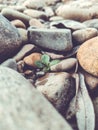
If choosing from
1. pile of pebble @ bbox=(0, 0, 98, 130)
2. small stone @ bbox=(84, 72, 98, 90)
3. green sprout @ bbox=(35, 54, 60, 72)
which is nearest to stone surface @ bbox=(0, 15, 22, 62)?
pile of pebble @ bbox=(0, 0, 98, 130)

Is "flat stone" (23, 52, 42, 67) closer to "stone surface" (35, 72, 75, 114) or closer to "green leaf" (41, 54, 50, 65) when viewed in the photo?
"green leaf" (41, 54, 50, 65)

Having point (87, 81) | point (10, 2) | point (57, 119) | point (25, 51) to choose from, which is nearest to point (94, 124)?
point (87, 81)

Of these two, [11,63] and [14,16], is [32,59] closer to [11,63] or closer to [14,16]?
[11,63]

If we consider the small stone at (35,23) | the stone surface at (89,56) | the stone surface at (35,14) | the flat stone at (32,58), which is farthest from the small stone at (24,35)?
the stone surface at (35,14)

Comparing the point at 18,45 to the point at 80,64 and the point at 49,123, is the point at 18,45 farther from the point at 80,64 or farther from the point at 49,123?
the point at 49,123

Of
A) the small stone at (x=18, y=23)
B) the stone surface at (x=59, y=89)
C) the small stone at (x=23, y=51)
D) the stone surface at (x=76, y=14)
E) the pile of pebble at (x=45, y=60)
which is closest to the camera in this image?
the pile of pebble at (x=45, y=60)

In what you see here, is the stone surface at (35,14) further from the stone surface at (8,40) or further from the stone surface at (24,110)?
the stone surface at (24,110)
